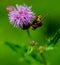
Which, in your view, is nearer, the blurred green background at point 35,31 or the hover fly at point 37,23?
the hover fly at point 37,23

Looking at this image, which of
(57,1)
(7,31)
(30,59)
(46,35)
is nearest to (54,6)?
(57,1)

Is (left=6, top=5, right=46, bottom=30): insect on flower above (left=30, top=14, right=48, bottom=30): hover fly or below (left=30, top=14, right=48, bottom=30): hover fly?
above

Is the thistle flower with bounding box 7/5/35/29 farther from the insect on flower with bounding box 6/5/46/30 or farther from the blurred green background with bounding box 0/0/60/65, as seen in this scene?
the blurred green background with bounding box 0/0/60/65

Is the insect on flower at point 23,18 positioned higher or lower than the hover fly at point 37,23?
higher

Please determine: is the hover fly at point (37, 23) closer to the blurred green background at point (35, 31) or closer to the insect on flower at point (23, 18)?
the insect on flower at point (23, 18)

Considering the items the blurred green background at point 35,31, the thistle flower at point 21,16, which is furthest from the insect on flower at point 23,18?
the blurred green background at point 35,31

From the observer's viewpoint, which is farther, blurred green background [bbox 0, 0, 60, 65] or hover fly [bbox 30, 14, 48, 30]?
blurred green background [bbox 0, 0, 60, 65]

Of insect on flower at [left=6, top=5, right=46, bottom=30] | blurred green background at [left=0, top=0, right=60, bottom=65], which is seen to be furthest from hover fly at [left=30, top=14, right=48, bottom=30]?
blurred green background at [left=0, top=0, right=60, bottom=65]

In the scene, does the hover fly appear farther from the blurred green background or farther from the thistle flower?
the blurred green background
